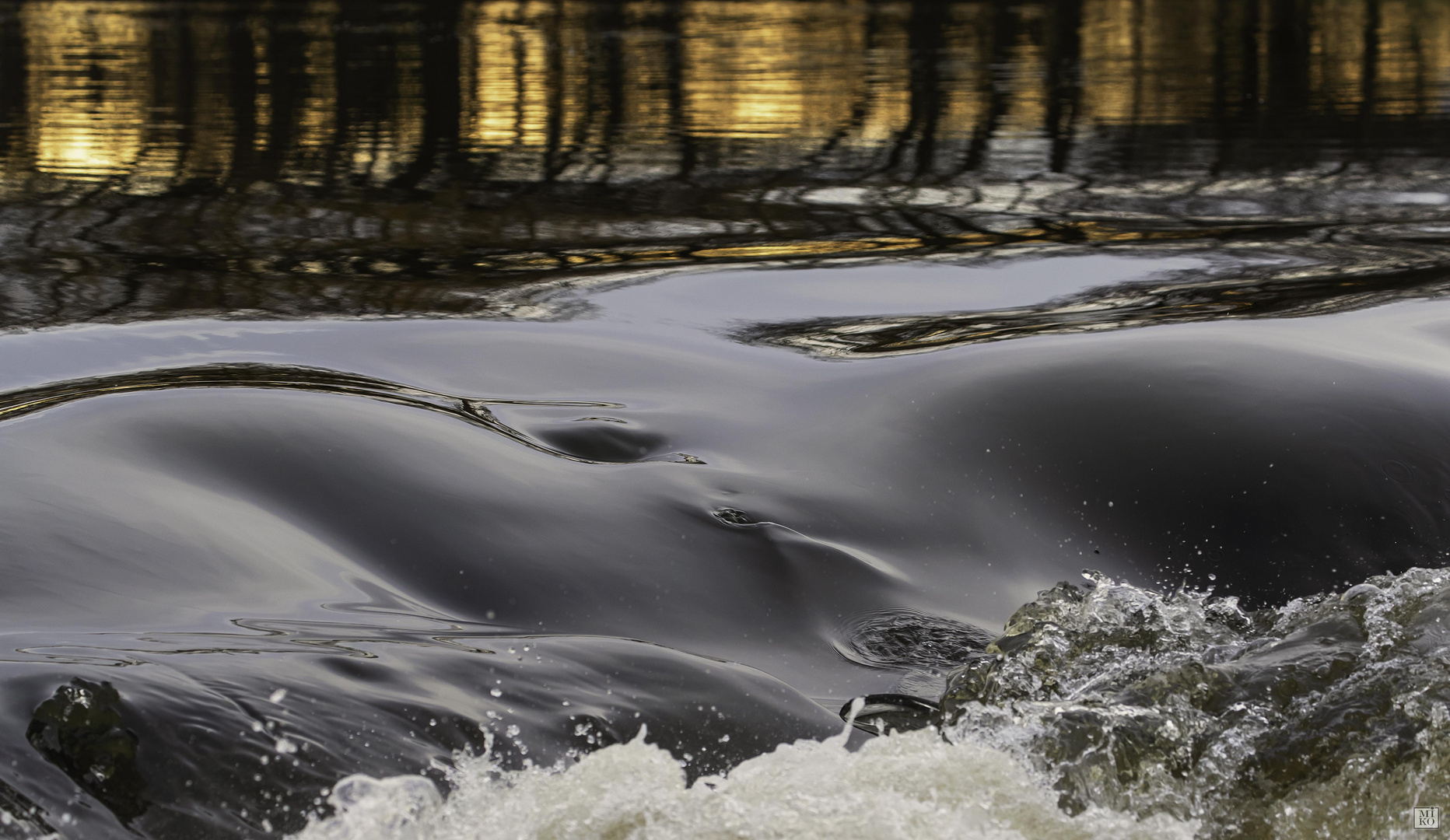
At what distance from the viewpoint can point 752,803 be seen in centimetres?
193

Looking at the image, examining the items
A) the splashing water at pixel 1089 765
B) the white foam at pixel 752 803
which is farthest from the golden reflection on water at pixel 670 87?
the white foam at pixel 752 803

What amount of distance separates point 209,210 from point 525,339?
2.32 metres

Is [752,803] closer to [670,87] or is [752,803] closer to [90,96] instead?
[670,87]

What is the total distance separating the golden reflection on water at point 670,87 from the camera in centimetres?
702

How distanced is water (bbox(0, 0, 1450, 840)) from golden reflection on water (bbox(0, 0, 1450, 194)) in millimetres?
510

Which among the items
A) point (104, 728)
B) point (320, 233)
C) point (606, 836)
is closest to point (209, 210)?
point (320, 233)

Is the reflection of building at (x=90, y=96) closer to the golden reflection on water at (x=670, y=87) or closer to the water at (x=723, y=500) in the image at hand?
the golden reflection on water at (x=670, y=87)

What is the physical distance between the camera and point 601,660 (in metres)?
Answer: 2.26

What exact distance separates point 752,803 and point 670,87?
889 centimetres

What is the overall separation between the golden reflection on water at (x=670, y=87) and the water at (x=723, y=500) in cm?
51

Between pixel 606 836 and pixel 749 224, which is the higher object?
pixel 749 224

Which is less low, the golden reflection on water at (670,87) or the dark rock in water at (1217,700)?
the golden reflection on water at (670,87)

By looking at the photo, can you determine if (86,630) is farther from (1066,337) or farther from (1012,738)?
(1066,337)

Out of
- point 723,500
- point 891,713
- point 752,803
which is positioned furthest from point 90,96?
point 752,803
